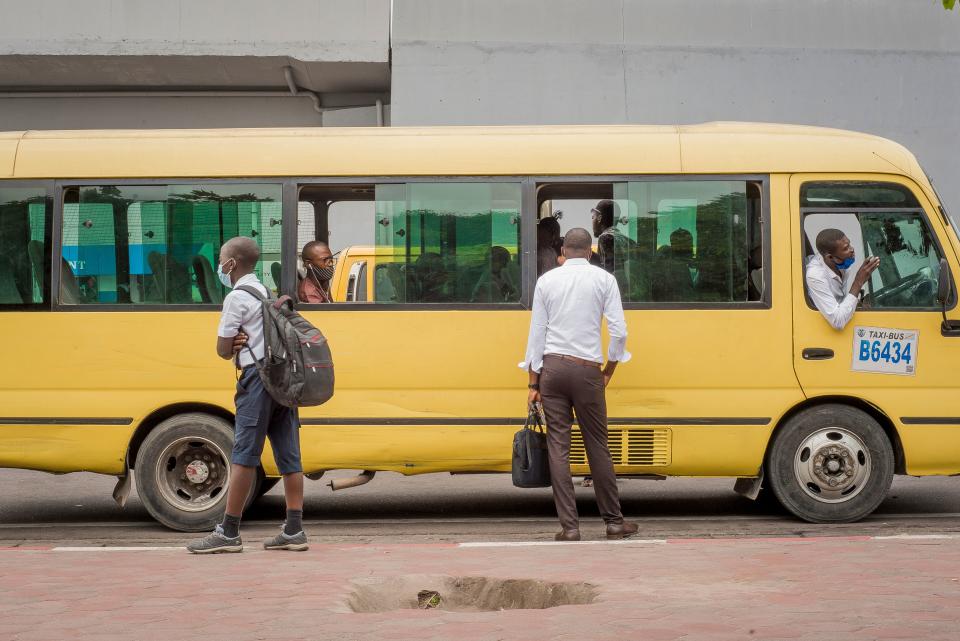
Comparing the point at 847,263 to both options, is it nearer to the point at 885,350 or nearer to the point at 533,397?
the point at 885,350

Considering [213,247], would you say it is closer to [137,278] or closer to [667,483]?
[137,278]

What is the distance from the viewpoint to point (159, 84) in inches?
824

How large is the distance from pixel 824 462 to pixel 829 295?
1.10m

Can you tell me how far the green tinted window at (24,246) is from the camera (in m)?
9.05

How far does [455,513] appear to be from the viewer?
988 centimetres

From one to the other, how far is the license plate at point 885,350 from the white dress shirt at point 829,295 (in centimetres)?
17

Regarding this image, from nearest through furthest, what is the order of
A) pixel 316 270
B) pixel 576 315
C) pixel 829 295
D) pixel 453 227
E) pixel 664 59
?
pixel 576 315
pixel 829 295
pixel 453 227
pixel 316 270
pixel 664 59

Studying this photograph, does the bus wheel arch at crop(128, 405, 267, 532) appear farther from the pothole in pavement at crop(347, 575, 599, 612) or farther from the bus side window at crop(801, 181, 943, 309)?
the bus side window at crop(801, 181, 943, 309)

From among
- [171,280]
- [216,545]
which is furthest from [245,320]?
[171,280]

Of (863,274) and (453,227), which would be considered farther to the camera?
(453,227)

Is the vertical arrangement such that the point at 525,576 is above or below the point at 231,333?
below

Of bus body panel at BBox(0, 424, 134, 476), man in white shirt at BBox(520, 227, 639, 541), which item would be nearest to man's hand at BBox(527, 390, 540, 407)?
man in white shirt at BBox(520, 227, 639, 541)

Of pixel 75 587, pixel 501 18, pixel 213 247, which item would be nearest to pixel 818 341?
pixel 213 247

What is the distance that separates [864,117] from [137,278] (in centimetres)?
1297
